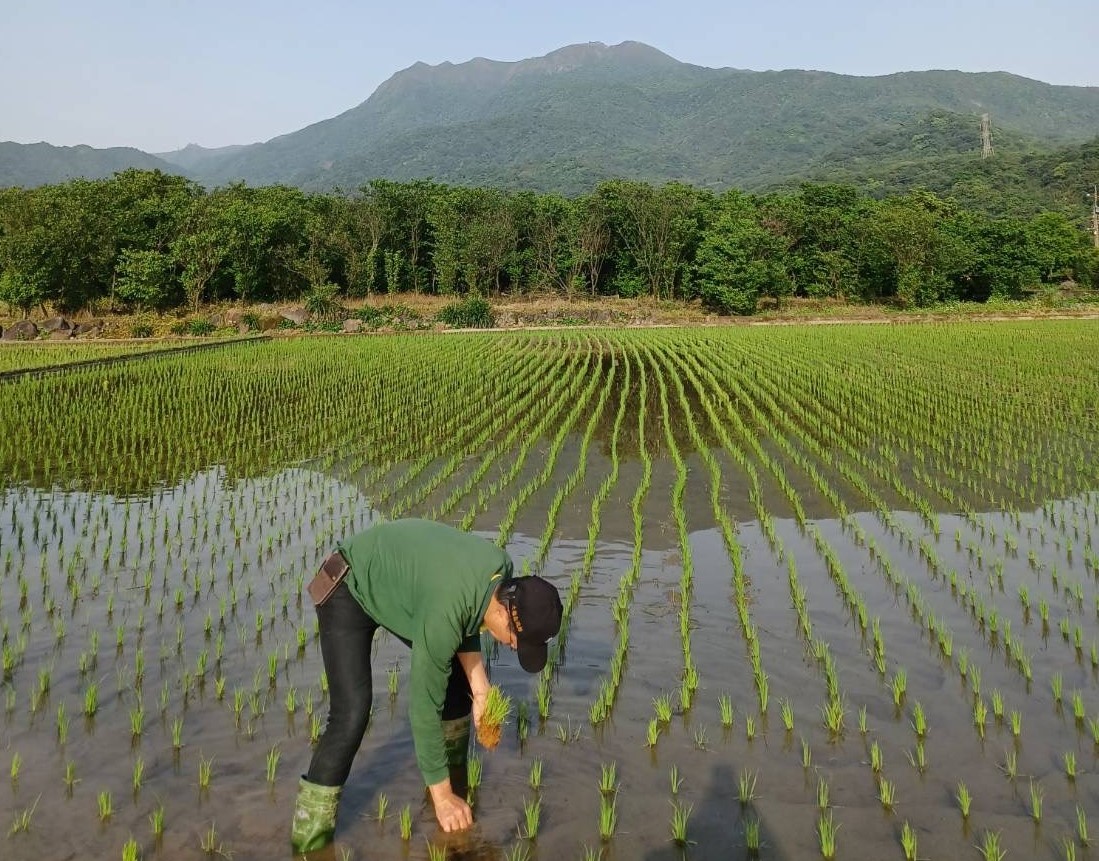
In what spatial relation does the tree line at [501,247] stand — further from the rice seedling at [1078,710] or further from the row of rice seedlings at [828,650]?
the rice seedling at [1078,710]

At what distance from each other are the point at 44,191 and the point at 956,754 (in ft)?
127

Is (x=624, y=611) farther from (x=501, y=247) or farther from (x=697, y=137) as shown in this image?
(x=697, y=137)

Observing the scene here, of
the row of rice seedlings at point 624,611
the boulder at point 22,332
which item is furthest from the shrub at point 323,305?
the row of rice seedlings at point 624,611

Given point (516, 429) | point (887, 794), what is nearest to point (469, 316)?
point (516, 429)

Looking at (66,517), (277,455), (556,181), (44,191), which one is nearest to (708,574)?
(66,517)

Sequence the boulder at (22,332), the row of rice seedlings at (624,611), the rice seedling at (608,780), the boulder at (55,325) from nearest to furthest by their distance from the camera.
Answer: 1. the rice seedling at (608,780)
2. the row of rice seedlings at (624,611)
3. the boulder at (22,332)
4. the boulder at (55,325)

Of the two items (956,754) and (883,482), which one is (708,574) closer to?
(956,754)

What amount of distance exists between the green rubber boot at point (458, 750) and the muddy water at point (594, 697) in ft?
0.27

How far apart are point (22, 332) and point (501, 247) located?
716 inches

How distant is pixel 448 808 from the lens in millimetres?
2750

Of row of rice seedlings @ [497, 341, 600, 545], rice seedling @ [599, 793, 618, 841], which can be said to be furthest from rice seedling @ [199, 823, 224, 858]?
row of rice seedlings @ [497, 341, 600, 545]

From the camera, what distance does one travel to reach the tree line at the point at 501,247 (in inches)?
1305

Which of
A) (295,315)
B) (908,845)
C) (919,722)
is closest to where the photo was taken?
(908,845)

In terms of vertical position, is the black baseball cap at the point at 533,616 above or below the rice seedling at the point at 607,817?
above
